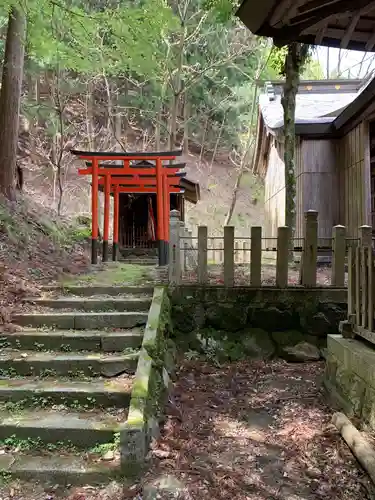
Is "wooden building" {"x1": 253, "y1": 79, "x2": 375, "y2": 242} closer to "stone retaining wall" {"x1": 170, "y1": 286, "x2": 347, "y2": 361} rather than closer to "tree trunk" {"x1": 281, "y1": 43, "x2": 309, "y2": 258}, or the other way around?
"tree trunk" {"x1": 281, "y1": 43, "x2": 309, "y2": 258}

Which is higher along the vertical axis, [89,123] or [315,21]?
[89,123]

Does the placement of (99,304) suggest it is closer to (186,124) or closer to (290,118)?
(290,118)

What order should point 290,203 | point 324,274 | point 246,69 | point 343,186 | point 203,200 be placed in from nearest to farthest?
point 324,274 < point 290,203 < point 343,186 < point 246,69 < point 203,200

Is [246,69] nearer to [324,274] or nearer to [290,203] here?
[290,203]

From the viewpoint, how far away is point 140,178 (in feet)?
39.9

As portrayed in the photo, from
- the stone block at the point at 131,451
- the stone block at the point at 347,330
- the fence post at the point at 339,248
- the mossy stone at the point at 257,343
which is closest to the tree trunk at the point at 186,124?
the fence post at the point at 339,248

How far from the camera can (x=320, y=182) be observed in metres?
12.2

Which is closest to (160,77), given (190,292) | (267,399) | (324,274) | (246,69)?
(246,69)

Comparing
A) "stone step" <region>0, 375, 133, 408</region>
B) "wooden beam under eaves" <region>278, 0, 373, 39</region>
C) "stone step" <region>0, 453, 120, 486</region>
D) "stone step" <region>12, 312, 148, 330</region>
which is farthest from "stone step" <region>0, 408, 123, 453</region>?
"wooden beam under eaves" <region>278, 0, 373, 39</region>

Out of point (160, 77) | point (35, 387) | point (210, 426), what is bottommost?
point (210, 426)

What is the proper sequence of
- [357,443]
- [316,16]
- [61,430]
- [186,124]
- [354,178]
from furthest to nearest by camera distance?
[186,124] → [354,178] → [61,430] → [357,443] → [316,16]

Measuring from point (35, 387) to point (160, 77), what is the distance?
1548cm

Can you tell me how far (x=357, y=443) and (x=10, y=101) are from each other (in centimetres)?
972

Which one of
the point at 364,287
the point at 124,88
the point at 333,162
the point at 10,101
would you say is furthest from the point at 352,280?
the point at 124,88
